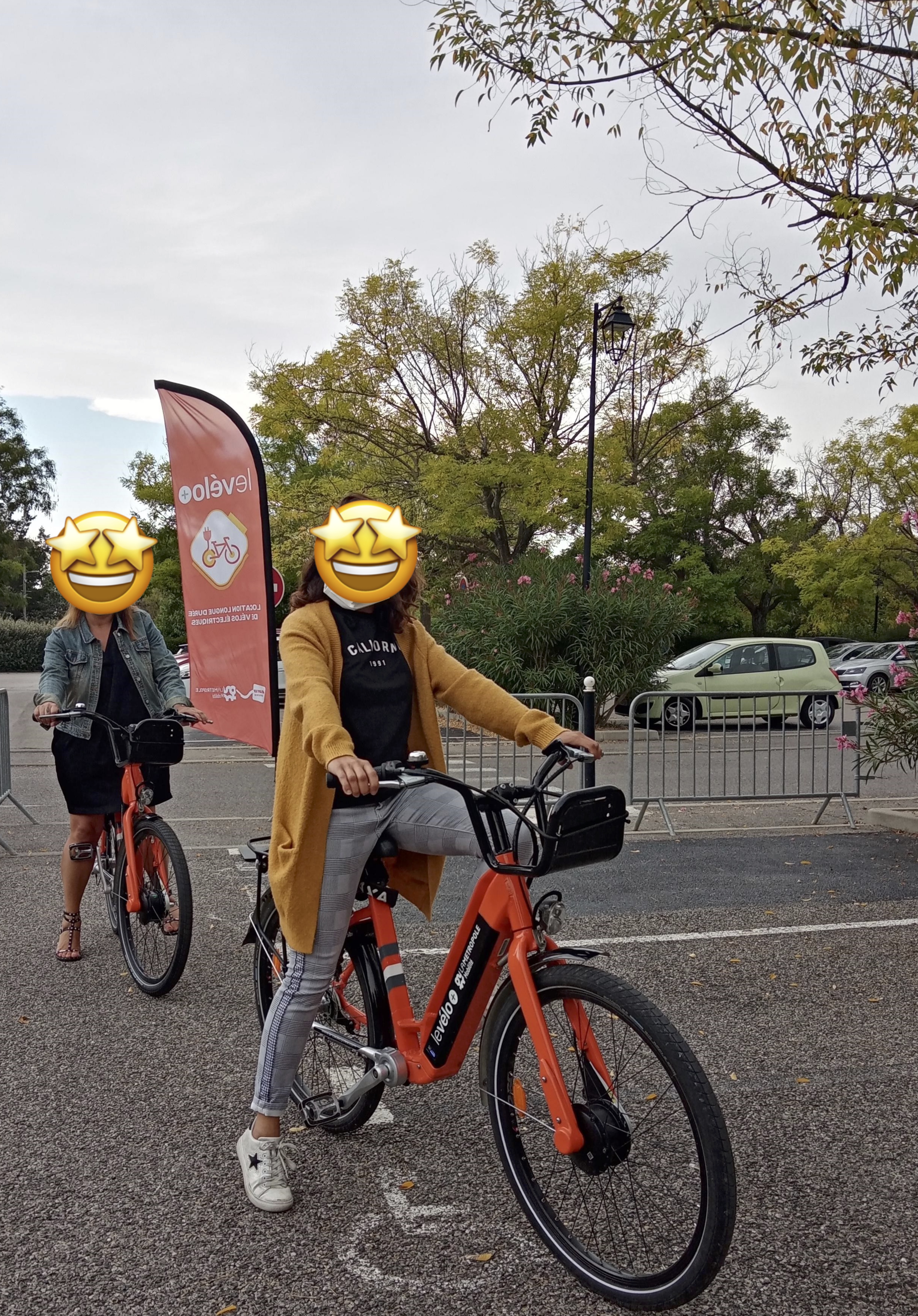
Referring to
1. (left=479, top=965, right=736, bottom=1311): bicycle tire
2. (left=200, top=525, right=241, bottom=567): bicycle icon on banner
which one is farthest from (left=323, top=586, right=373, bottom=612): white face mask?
(left=200, top=525, right=241, bottom=567): bicycle icon on banner

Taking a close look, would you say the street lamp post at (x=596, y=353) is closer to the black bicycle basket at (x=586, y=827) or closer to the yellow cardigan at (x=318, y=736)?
the yellow cardigan at (x=318, y=736)

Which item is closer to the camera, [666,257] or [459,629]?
[459,629]

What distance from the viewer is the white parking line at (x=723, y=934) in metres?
5.50

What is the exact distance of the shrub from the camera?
56.4 ft

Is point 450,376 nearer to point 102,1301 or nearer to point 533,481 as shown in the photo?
point 533,481

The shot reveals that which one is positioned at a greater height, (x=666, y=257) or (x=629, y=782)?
(x=666, y=257)

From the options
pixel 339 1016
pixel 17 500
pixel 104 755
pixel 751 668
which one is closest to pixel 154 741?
pixel 104 755

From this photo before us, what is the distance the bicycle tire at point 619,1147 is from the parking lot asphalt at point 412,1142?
5.7 inches

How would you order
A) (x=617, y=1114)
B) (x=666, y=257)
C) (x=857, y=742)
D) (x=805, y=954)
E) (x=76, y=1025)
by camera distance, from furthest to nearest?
(x=666, y=257) < (x=857, y=742) < (x=805, y=954) < (x=76, y=1025) < (x=617, y=1114)

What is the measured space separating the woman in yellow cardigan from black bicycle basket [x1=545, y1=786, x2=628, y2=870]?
11.4 inches

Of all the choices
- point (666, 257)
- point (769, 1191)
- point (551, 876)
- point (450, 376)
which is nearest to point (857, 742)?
point (551, 876)

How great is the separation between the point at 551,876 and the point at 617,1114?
15.4 ft

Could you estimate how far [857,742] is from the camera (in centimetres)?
887

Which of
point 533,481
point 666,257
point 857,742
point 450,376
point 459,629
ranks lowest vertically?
point 857,742
